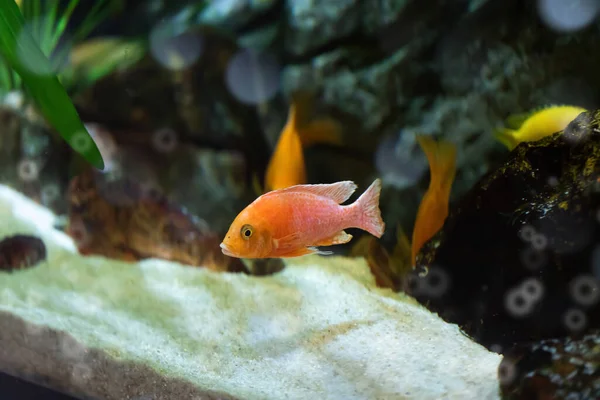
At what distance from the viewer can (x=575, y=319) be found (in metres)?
1.68

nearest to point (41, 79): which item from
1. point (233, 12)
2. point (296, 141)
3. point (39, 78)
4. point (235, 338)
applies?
point (39, 78)

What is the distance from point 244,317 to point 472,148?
2158 mm

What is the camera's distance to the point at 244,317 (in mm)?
2453

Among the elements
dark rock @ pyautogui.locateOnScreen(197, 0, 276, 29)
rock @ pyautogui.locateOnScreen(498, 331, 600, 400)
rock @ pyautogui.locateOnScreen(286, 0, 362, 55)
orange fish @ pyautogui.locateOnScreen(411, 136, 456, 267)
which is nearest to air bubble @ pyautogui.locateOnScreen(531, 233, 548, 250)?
rock @ pyautogui.locateOnScreen(498, 331, 600, 400)

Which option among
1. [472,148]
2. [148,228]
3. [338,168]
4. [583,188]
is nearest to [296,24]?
[338,168]

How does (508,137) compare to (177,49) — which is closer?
(508,137)

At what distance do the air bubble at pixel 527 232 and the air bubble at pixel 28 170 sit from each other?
4270mm

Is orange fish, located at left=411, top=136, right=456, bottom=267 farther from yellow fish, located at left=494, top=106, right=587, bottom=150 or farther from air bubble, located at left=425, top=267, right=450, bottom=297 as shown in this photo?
yellow fish, located at left=494, top=106, right=587, bottom=150

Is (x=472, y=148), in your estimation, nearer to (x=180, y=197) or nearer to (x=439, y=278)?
(x=439, y=278)

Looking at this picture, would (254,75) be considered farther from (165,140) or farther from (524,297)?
(524,297)

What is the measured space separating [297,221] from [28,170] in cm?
376

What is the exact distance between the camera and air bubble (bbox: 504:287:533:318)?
1857 mm

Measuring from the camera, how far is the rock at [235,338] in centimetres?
183

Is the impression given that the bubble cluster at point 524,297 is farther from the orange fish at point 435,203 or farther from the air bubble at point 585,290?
the orange fish at point 435,203
